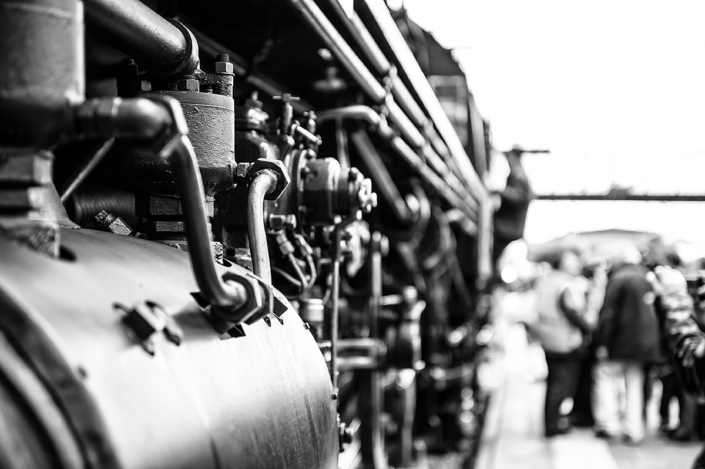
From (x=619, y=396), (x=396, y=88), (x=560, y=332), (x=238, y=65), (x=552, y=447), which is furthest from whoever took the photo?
(x=619, y=396)

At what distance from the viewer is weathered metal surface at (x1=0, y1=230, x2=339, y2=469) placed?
0.69 meters

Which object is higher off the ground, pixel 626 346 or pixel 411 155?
pixel 411 155

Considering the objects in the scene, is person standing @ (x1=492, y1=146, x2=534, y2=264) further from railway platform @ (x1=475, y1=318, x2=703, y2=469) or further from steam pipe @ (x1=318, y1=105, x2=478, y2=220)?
railway platform @ (x1=475, y1=318, x2=703, y2=469)

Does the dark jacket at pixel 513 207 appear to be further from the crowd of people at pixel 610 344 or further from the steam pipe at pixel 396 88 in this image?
the steam pipe at pixel 396 88

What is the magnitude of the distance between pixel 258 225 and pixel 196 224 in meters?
0.39

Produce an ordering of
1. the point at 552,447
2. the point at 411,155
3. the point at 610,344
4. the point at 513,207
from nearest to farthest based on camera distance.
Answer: the point at 411,155 → the point at 552,447 → the point at 610,344 → the point at 513,207

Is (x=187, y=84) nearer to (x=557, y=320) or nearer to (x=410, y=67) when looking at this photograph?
(x=410, y=67)

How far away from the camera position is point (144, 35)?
45.3 inches

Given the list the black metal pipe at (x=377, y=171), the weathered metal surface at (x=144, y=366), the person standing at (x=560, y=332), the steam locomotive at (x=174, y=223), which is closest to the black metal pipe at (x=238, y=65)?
the steam locomotive at (x=174, y=223)

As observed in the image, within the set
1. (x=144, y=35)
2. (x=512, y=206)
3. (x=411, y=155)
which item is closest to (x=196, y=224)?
(x=144, y=35)

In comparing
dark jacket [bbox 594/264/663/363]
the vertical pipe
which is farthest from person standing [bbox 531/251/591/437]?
the vertical pipe

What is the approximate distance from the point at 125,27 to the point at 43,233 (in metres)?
0.42

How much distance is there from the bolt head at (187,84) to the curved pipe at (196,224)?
0.41 m

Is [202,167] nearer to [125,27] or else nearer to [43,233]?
[125,27]
